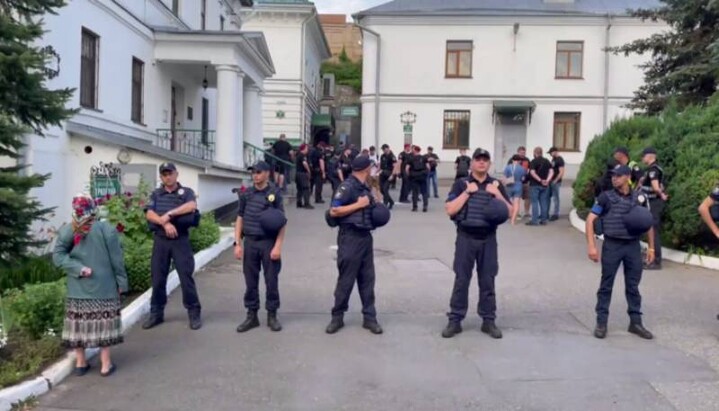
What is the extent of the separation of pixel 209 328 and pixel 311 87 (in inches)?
1441

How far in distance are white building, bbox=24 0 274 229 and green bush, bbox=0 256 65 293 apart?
1.47m

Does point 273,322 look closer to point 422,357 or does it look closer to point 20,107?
point 422,357

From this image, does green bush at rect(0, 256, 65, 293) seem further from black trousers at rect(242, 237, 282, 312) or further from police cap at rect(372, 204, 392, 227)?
police cap at rect(372, 204, 392, 227)

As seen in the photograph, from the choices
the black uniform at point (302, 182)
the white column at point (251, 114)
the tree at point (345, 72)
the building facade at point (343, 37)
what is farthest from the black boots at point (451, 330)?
the building facade at point (343, 37)

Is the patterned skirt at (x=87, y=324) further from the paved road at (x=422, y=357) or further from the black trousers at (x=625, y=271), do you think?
the black trousers at (x=625, y=271)

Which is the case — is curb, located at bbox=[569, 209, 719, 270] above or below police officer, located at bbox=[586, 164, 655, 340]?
below

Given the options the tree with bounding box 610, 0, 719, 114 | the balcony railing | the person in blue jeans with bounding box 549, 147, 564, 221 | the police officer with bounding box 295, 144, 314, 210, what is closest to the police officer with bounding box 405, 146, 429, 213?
the police officer with bounding box 295, 144, 314, 210

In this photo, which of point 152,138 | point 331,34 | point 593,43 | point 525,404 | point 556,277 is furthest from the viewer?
point 331,34

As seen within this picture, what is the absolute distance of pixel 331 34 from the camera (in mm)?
69000

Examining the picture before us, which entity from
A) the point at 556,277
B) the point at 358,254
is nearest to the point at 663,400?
the point at 358,254

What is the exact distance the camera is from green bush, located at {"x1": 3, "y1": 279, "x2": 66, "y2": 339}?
276 inches

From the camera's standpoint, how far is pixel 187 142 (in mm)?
22125

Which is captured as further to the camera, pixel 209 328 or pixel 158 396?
pixel 209 328

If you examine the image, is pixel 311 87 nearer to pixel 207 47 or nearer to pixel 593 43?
pixel 593 43
